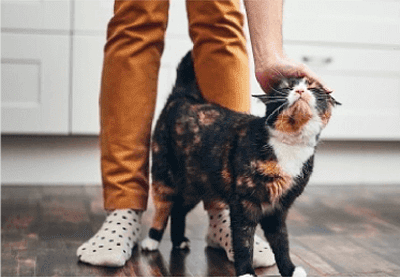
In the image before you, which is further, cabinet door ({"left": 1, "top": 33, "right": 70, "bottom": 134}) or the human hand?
cabinet door ({"left": 1, "top": 33, "right": 70, "bottom": 134})

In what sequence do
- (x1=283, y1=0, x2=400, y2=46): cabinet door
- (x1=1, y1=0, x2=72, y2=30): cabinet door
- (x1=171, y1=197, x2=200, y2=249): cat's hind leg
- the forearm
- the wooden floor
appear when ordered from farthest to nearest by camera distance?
1. (x1=283, y1=0, x2=400, y2=46): cabinet door
2. (x1=1, y1=0, x2=72, y2=30): cabinet door
3. (x1=171, y1=197, x2=200, y2=249): cat's hind leg
4. the wooden floor
5. the forearm

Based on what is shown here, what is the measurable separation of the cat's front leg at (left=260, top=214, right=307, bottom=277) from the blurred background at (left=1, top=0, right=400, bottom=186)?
114cm

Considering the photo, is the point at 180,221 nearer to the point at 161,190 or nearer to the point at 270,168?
the point at 161,190

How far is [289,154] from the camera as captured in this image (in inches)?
43.3

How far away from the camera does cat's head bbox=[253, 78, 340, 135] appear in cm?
105

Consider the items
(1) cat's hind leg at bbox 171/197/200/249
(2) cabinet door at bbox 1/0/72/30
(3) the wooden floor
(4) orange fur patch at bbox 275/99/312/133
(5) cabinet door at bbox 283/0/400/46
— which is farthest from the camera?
(5) cabinet door at bbox 283/0/400/46

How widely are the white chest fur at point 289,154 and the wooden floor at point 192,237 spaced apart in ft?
0.93

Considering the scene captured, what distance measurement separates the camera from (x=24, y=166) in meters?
2.25

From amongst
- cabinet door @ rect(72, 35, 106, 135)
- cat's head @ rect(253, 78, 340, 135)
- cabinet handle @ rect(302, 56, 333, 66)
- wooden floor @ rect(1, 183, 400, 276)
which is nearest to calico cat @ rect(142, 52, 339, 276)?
cat's head @ rect(253, 78, 340, 135)

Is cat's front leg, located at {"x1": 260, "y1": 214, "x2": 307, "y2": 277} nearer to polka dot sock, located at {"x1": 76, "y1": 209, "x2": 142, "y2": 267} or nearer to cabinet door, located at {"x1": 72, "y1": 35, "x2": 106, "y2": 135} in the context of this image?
polka dot sock, located at {"x1": 76, "y1": 209, "x2": 142, "y2": 267}

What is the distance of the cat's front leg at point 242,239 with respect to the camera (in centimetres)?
114

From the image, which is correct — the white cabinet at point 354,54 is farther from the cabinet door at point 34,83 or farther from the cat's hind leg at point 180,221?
the cat's hind leg at point 180,221

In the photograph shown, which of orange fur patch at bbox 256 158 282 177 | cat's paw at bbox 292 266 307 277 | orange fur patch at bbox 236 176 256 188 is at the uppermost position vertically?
orange fur patch at bbox 256 158 282 177

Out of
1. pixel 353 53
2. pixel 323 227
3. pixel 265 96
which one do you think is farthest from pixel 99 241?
pixel 353 53
